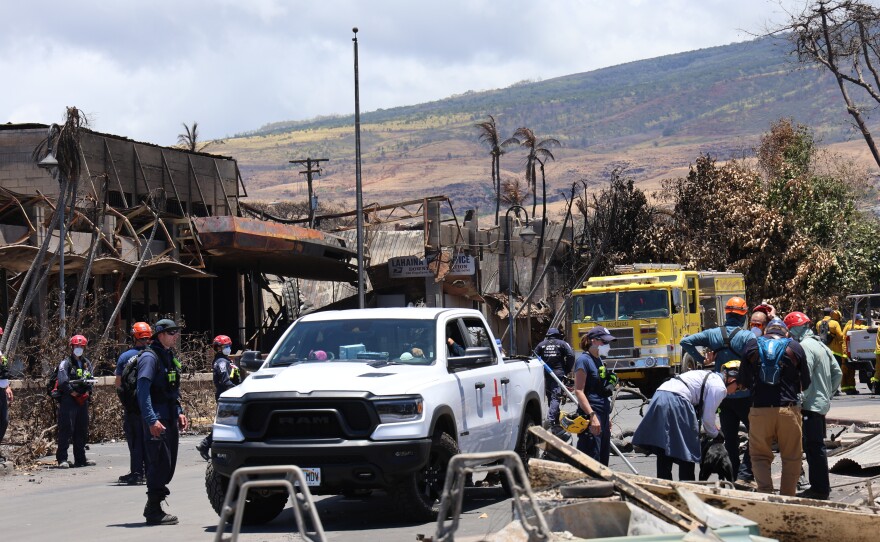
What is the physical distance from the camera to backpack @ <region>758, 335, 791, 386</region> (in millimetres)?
10961

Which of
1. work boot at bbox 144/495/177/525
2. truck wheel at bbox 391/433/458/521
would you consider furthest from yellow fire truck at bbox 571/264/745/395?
work boot at bbox 144/495/177/525

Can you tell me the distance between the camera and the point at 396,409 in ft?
35.1

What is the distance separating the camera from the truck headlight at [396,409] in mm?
10656

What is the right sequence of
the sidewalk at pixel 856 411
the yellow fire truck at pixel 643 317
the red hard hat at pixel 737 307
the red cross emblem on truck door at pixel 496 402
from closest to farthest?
the red hard hat at pixel 737 307
the red cross emblem on truck door at pixel 496 402
the sidewalk at pixel 856 411
the yellow fire truck at pixel 643 317

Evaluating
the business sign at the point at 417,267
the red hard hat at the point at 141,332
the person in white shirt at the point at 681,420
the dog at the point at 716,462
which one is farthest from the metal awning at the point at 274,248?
the person in white shirt at the point at 681,420

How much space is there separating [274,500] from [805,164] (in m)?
52.7

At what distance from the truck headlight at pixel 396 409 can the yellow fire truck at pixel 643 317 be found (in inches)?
678

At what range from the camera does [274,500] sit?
11.3 metres

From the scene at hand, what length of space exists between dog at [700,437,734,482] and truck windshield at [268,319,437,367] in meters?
2.65

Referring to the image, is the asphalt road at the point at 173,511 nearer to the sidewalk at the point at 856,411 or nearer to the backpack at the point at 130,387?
the backpack at the point at 130,387

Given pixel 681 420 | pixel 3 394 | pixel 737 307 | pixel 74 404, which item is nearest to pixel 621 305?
pixel 74 404

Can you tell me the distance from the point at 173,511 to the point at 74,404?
5.01 meters

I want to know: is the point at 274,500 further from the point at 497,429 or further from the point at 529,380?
the point at 529,380

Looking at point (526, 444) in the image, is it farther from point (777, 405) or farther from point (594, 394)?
point (777, 405)
